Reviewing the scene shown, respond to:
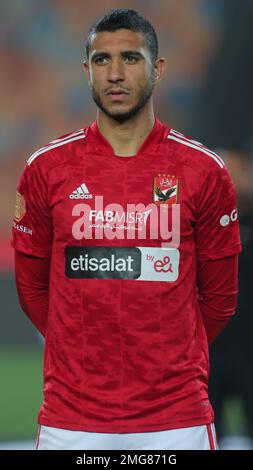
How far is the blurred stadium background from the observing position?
33.6ft

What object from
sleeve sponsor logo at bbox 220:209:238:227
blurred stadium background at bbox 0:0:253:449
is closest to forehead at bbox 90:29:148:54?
sleeve sponsor logo at bbox 220:209:238:227

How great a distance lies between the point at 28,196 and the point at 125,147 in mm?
317

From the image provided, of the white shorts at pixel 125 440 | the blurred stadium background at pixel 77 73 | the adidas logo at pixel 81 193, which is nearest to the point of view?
the white shorts at pixel 125 440

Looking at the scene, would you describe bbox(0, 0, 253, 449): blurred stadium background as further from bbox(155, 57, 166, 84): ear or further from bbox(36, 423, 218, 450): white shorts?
bbox(36, 423, 218, 450): white shorts

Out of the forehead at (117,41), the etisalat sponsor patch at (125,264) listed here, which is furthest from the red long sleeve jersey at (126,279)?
the forehead at (117,41)

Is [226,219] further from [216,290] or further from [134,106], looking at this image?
[134,106]

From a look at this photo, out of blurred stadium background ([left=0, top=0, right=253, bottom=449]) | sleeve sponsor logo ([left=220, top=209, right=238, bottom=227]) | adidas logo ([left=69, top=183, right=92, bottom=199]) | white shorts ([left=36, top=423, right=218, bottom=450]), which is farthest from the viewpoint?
blurred stadium background ([left=0, top=0, right=253, bottom=449])

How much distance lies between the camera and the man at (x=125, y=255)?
3.01 metres

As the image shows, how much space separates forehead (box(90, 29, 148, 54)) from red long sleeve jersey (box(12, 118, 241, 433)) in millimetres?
255

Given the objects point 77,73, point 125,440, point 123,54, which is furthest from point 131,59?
point 77,73

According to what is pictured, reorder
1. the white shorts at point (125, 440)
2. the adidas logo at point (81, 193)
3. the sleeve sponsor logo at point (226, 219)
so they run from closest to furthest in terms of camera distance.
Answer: the white shorts at point (125, 440)
the adidas logo at point (81, 193)
the sleeve sponsor logo at point (226, 219)

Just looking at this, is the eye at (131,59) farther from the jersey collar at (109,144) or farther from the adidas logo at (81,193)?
the adidas logo at (81,193)

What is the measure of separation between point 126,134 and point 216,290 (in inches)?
22.0

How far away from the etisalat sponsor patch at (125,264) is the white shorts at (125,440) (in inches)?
16.8
